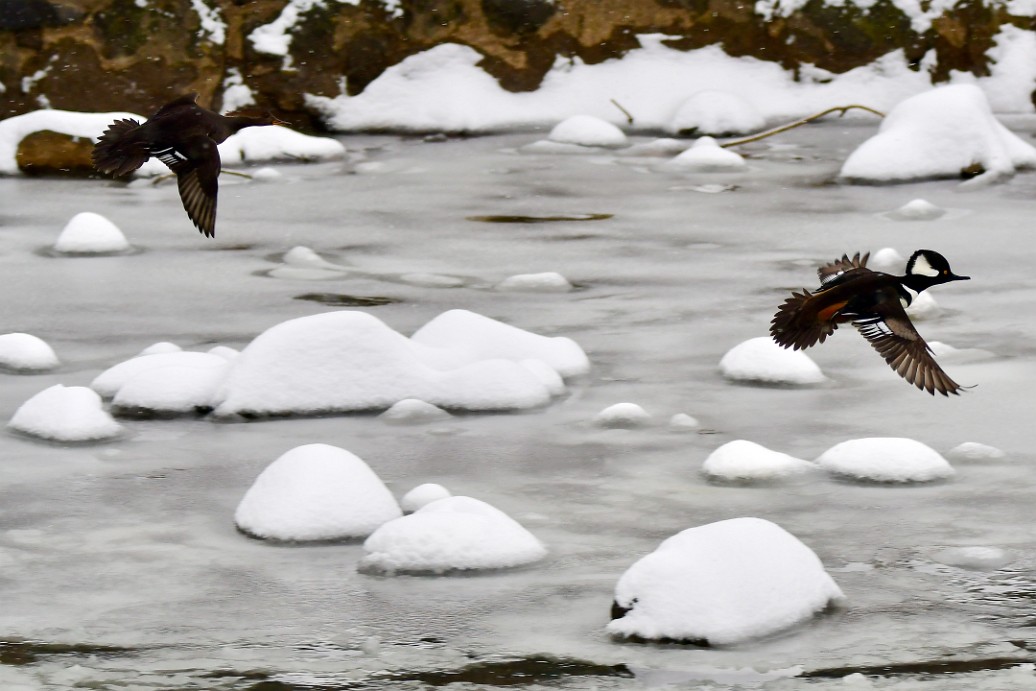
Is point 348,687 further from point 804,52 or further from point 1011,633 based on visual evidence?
point 804,52

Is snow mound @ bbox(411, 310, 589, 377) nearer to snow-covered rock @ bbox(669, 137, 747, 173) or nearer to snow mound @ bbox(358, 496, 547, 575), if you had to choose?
snow mound @ bbox(358, 496, 547, 575)

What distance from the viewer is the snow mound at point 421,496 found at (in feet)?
17.3

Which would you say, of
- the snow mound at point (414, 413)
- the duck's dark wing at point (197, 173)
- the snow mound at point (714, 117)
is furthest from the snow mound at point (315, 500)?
the snow mound at point (714, 117)

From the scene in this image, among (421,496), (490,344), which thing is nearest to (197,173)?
(421,496)

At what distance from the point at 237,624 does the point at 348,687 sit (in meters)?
0.52

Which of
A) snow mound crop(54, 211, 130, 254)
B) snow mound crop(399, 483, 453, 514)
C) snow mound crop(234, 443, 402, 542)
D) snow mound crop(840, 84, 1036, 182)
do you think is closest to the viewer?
snow mound crop(234, 443, 402, 542)

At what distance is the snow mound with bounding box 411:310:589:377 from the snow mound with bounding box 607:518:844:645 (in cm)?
251

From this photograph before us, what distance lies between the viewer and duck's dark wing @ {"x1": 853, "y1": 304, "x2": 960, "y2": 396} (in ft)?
15.4

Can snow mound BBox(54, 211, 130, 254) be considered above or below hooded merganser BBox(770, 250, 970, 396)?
below

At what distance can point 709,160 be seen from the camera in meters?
12.1

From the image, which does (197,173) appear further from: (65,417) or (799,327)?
(799,327)

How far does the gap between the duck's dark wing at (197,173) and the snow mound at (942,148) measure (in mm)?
6959

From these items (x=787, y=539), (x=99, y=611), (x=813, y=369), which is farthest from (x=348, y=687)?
(x=813, y=369)

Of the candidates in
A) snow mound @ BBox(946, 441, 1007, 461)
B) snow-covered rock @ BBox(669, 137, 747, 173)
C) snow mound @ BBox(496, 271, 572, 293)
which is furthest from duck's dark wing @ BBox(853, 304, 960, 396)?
snow-covered rock @ BBox(669, 137, 747, 173)
